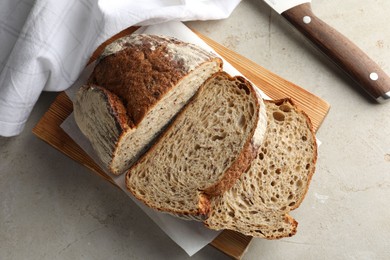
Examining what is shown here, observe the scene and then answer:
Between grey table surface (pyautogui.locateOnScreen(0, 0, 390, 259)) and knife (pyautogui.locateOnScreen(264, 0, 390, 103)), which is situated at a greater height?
knife (pyautogui.locateOnScreen(264, 0, 390, 103))

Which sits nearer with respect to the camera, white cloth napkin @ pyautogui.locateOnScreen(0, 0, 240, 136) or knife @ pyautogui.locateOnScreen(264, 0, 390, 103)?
white cloth napkin @ pyautogui.locateOnScreen(0, 0, 240, 136)

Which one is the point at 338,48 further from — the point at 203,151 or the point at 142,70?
the point at 142,70

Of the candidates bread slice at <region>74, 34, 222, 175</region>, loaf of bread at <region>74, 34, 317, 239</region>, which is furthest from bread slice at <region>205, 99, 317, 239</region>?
bread slice at <region>74, 34, 222, 175</region>

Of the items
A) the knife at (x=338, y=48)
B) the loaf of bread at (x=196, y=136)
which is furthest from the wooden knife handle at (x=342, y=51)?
the loaf of bread at (x=196, y=136)

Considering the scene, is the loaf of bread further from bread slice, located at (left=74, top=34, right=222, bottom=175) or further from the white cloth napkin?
the white cloth napkin

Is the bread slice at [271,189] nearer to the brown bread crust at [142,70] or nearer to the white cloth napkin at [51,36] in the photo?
the brown bread crust at [142,70]

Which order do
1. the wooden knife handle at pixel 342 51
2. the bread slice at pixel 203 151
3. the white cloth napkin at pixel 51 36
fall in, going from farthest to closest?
the wooden knife handle at pixel 342 51
the white cloth napkin at pixel 51 36
the bread slice at pixel 203 151
